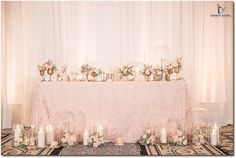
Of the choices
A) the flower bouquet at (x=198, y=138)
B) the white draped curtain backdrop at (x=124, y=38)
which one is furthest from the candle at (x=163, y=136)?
the white draped curtain backdrop at (x=124, y=38)

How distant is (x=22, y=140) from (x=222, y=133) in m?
2.44

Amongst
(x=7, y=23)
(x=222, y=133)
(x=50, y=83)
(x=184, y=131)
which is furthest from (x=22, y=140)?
(x=222, y=133)

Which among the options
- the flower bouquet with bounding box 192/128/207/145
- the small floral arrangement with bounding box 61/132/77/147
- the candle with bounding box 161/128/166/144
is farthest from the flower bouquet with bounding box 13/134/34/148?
the flower bouquet with bounding box 192/128/207/145

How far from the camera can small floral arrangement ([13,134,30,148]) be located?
370cm

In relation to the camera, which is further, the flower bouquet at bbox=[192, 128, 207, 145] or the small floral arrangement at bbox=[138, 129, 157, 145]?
the flower bouquet at bbox=[192, 128, 207, 145]

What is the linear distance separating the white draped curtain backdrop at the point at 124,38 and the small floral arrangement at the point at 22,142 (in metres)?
1.45

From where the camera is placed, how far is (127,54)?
5273mm

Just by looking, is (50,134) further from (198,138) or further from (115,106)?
(198,138)

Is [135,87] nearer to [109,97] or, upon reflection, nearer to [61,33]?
[109,97]

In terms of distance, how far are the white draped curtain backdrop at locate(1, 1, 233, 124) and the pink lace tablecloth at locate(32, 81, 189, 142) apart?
5.07ft

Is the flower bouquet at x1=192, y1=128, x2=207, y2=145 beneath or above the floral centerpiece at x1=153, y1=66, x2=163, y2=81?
beneath

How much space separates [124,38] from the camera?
5.25 m

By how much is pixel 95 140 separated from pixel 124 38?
A: 2043mm

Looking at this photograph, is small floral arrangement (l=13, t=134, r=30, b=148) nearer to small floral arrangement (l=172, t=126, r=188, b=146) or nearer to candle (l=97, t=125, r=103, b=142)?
candle (l=97, t=125, r=103, b=142)
